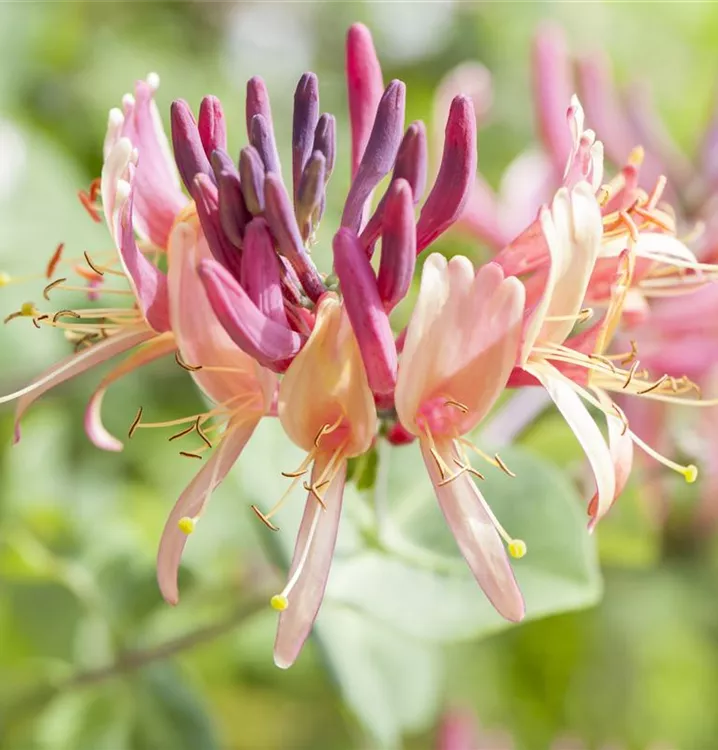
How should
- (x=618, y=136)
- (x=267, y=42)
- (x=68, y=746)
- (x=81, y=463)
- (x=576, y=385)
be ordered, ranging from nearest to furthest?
(x=576, y=385)
(x=68, y=746)
(x=618, y=136)
(x=81, y=463)
(x=267, y=42)

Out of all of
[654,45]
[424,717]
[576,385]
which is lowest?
[424,717]

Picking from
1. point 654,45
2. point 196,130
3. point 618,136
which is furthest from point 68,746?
point 654,45

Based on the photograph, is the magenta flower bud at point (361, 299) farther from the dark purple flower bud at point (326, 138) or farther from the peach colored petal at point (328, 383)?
the dark purple flower bud at point (326, 138)

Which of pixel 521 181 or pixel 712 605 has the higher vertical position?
pixel 521 181

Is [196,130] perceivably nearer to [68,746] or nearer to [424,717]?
[68,746]

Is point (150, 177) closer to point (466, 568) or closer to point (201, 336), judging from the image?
point (201, 336)

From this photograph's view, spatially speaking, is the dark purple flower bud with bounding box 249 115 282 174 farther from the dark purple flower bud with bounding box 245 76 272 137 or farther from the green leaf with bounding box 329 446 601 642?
the green leaf with bounding box 329 446 601 642

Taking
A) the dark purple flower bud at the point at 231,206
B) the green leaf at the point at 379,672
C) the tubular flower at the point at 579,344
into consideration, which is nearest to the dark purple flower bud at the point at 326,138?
the dark purple flower bud at the point at 231,206

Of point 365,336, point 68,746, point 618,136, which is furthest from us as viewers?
point 618,136
